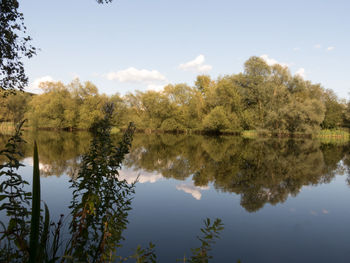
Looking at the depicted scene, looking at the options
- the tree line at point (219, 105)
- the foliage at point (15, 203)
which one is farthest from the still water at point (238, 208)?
the tree line at point (219, 105)

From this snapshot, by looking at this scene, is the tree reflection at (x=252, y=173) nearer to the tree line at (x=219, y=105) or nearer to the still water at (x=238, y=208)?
the still water at (x=238, y=208)

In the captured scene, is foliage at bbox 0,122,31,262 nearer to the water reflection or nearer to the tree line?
the water reflection

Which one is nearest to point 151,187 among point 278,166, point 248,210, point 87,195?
point 248,210

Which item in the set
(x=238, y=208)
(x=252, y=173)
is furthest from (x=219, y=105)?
(x=238, y=208)

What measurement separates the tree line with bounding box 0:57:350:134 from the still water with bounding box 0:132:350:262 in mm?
33837

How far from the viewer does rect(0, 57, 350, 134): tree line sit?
1887 inches

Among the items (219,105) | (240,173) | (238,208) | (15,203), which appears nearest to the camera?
(15,203)

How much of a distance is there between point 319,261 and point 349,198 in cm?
680

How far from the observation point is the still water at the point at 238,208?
5.78m

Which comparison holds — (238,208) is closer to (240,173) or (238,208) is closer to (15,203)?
(240,173)

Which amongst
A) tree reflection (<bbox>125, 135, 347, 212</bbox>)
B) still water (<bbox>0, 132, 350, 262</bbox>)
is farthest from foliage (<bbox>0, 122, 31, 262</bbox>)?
tree reflection (<bbox>125, 135, 347, 212</bbox>)

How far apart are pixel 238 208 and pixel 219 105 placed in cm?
4539

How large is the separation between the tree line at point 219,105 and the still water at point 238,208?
33837mm

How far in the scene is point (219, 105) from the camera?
52.6 m
